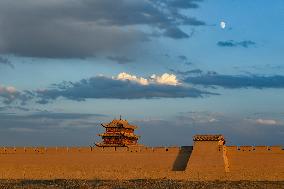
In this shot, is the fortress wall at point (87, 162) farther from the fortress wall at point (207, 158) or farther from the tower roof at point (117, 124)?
the tower roof at point (117, 124)

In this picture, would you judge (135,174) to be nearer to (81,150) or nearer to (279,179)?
(81,150)

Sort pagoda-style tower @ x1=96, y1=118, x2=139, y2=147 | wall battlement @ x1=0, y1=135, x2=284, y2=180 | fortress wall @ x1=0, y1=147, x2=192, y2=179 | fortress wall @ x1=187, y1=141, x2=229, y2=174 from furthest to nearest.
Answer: pagoda-style tower @ x1=96, y1=118, x2=139, y2=147, fortress wall @ x1=0, y1=147, x2=192, y2=179, fortress wall @ x1=187, y1=141, x2=229, y2=174, wall battlement @ x1=0, y1=135, x2=284, y2=180

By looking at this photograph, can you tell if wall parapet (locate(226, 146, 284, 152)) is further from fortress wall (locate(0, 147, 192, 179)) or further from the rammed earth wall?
fortress wall (locate(0, 147, 192, 179))

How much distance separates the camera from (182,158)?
43.3 m

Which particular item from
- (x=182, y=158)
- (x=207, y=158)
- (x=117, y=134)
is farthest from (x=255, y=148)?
(x=117, y=134)

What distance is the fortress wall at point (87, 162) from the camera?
1716 inches

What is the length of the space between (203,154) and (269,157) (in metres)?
4.83

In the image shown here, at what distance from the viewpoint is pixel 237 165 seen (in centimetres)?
4172

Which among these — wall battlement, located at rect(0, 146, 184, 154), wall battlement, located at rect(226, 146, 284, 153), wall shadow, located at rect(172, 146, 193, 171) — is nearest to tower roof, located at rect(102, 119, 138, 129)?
wall battlement, located at rect(0, 146, 184, 154)

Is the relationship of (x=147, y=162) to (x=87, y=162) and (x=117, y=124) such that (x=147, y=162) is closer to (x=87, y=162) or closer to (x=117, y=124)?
(x=87, y=162)

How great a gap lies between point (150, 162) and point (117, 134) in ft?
31.4

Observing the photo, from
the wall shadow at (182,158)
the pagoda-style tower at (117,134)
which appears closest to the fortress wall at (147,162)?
the wall shadow at (182,158)

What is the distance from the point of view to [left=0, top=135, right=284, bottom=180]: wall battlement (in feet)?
135

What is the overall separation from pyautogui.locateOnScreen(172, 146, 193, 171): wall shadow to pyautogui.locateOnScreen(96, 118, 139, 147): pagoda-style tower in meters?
10.0
